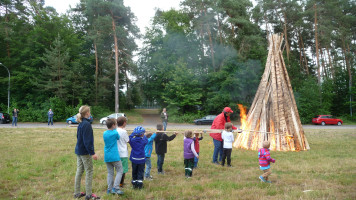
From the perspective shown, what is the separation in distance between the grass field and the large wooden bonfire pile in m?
0.95

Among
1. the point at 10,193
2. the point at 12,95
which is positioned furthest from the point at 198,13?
the point at 10,193

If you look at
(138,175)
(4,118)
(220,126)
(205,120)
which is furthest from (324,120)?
(4,118)

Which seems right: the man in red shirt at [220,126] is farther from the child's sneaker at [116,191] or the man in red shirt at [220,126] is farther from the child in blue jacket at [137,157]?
the child's sneaker at [116,191]

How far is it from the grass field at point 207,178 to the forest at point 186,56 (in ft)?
72.1

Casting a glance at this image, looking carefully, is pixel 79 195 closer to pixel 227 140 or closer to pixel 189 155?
pixel 189 155

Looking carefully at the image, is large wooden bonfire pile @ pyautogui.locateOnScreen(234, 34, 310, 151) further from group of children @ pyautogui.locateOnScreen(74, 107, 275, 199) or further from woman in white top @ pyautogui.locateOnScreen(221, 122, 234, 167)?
group of children @ pyautogui.locateOnScreen(74, 107, 275, 199)

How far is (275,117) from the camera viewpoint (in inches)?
398

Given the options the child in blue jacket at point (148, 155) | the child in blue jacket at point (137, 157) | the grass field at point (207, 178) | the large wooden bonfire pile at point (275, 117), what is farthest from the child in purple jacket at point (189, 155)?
the large wooden bonfire pile at point (275, 117)

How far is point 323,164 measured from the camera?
7.44m

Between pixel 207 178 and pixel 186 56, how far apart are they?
30076 mm

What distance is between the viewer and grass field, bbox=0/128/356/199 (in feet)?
16.3

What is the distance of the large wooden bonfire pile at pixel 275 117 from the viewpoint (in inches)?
392

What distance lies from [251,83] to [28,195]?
28.6 m

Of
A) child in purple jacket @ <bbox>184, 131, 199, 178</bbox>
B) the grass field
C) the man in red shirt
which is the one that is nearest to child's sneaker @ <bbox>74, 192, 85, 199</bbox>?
the grass field
